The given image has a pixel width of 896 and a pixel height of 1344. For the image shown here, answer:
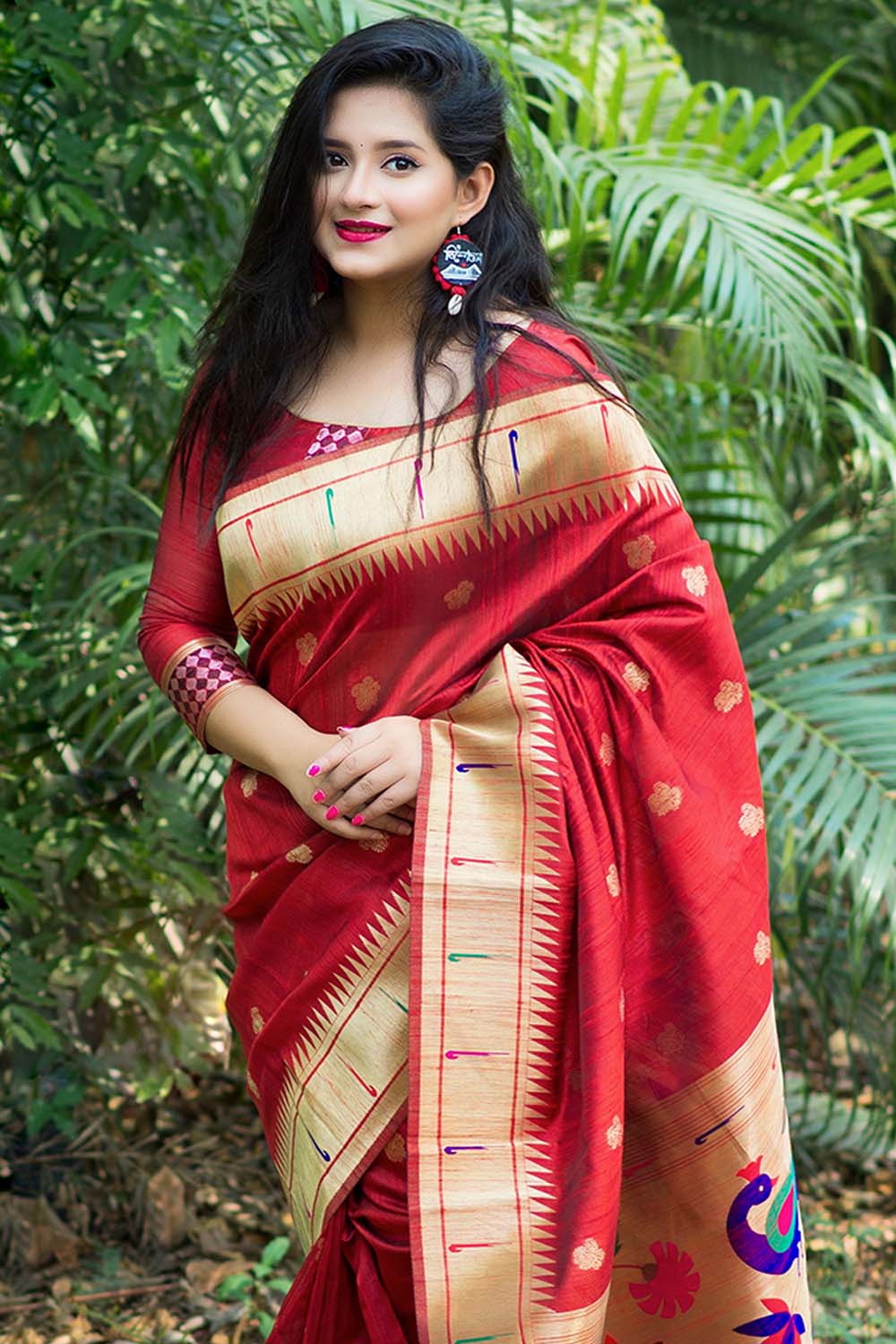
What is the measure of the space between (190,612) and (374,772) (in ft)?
1.05

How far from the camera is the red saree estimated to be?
1318 millimetres

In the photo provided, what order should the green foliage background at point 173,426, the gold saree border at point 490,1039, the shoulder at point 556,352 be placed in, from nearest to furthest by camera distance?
the gold saree border at point 490,1039 → the shoulder at point 556,352 → the green foliage background at point 173,426

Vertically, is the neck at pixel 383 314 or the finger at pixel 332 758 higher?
the neck at pixel 383 314

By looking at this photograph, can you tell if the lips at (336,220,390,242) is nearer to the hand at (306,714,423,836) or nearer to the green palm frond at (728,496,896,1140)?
the hand at (306,714,423,836)

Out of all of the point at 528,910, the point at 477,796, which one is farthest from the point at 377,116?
the point at 528,910

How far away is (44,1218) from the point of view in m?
2.40

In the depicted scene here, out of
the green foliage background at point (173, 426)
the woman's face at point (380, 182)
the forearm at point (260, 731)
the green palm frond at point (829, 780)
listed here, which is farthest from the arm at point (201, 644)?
the green palm frond at point (829, 780)

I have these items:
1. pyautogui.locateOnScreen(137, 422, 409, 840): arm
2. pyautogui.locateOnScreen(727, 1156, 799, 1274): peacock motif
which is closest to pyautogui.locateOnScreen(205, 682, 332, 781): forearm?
pyautogui.locateOnScreen(137, 422, 409, 840): arm

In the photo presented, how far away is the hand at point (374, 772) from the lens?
4.42 ft

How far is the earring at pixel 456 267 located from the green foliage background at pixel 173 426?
0.61 m

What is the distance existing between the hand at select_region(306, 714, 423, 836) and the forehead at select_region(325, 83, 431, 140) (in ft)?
1.72

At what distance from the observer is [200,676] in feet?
4.92

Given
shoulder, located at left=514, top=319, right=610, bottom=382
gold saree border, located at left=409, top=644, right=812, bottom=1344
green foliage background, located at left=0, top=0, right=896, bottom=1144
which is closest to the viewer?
gold saree border, located at left=409, top=644, right=812, bottom=1344

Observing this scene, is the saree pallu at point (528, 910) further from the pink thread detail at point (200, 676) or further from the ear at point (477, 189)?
the ear at point (477, 189)
